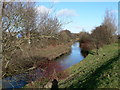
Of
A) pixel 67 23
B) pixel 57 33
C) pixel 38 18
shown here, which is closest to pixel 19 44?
pixel 38 18

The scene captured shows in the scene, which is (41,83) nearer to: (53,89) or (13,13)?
(53,89)

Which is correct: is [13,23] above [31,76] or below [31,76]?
above

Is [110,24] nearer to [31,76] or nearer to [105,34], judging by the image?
[105,34]

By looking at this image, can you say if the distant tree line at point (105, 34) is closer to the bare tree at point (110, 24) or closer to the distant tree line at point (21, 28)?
the bare tree at point (110, 24)

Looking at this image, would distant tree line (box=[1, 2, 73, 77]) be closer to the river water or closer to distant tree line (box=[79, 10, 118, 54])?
the river water

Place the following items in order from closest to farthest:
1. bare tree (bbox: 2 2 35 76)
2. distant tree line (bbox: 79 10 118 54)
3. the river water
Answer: bare tree (bbox: 2 2 35 76) → the river water → distant tree line (bbox: 79 10 118 54)

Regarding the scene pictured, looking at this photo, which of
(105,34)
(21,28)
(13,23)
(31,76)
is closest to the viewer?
(13,23)

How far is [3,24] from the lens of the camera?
208 inches

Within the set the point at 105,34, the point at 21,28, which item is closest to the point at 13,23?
the point at 21,28

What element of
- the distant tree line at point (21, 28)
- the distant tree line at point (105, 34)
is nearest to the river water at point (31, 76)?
the distant tree line at point (21, 28)

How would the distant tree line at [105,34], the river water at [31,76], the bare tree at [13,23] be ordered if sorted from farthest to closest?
the distant tree line at [105,34] < the river water at [31,76] < the bare tree at [13,23]

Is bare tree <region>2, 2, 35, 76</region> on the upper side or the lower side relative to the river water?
upper

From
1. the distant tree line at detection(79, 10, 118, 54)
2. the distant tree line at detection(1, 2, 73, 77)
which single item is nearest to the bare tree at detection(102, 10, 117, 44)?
the distant tree line at detection(79, 10, 118, 54)

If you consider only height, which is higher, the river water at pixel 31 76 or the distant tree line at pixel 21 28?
the distant tree line at pixel 21 28
